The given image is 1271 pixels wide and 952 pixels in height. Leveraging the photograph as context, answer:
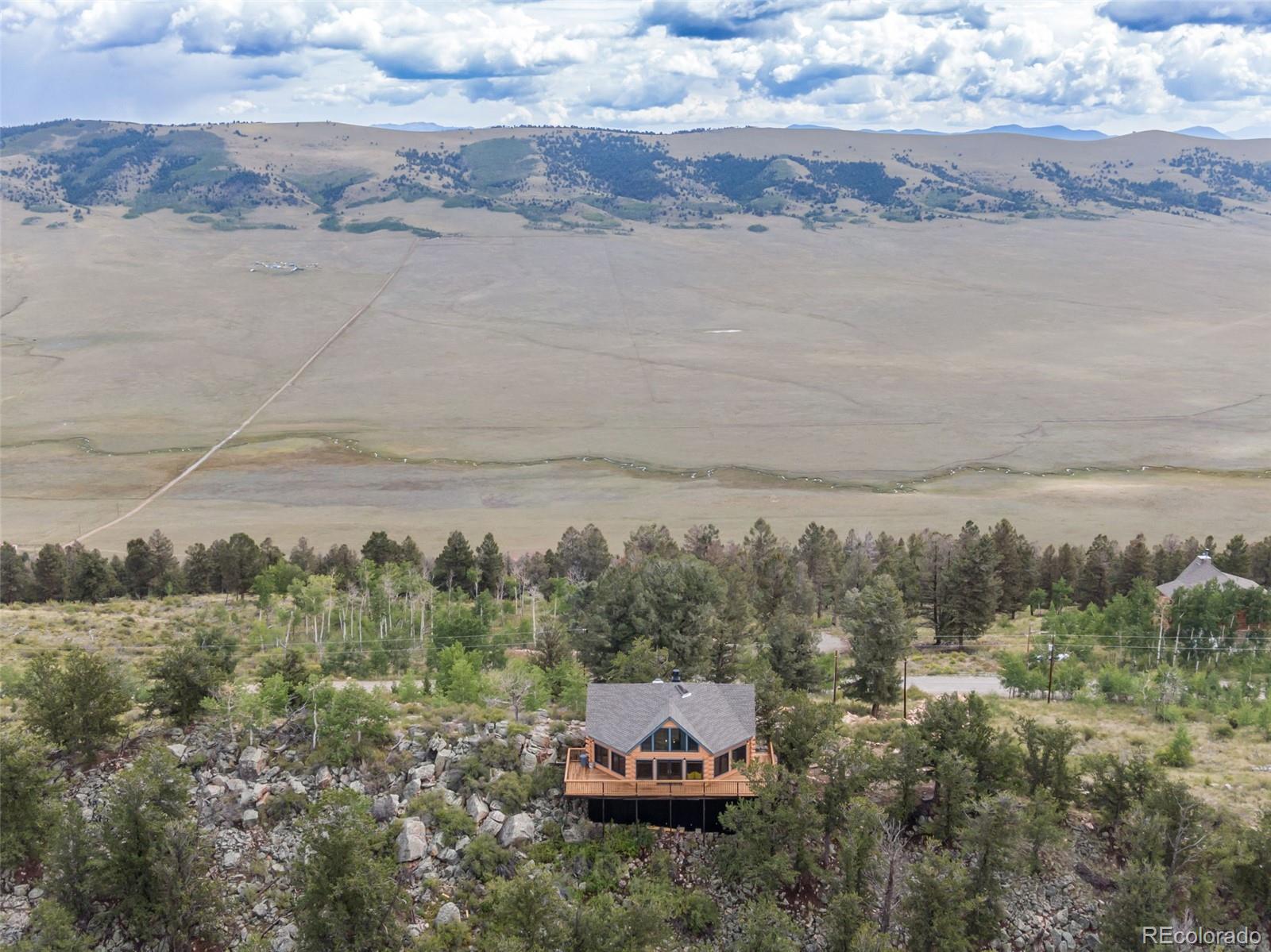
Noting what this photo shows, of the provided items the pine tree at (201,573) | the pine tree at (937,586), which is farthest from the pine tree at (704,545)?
the pine tree at (201,573)

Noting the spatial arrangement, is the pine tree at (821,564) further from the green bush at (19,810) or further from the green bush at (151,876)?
the green bush at (19,810)

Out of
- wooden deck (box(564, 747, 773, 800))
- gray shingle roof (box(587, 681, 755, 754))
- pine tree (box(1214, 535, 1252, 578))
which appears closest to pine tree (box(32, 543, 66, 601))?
gray shingle roof (box(587, 681, 755, 754))

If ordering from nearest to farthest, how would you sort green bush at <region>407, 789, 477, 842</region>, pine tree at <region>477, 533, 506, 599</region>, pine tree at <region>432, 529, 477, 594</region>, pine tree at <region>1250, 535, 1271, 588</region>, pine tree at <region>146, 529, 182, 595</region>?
1. green bush at <region>407, 789, 477, 842</region>
2. pine tree at <region>1250, 535, 1271, 588</region>
3. pine tree at <region>432, 529, 477, 594</region>
4. pine tree at <region>477, 533, 506, 599</region>
5. pine tree at <region>146, 529, 182, 595</region>

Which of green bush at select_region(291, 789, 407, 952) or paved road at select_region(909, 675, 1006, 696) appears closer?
green bush at select_region(291, 789, 407, 952)

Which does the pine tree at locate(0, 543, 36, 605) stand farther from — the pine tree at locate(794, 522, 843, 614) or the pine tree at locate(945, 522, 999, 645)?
the pine tree at locate(945, 522, 999, 645)

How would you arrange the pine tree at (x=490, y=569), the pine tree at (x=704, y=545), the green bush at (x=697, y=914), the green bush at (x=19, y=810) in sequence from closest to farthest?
the green bush at (x=697, y=914) < the green bush at (x=19, y=810) < the pine tree at (x=704, y=545) < the pine tree at (x=490, y=569)
